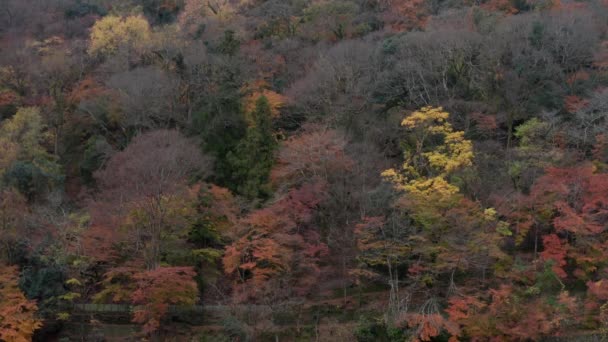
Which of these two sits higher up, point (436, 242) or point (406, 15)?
point (406, 15)

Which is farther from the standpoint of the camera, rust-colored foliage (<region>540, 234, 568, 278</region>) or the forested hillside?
the forested hillside

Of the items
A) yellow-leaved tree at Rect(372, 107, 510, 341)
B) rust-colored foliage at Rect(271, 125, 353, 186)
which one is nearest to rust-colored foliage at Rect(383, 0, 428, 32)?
rust-colored foliage at Rect(271, 125, 353, 186)

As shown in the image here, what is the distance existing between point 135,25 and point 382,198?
29540mm

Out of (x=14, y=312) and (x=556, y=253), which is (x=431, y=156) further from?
(x=14, y=312)

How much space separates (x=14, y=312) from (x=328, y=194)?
14.3 meters

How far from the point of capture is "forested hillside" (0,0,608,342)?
2572 cm

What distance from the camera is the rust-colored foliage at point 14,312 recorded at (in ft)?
82.8

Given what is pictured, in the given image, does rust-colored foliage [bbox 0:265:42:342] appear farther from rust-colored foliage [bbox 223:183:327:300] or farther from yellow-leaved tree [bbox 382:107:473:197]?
yellow-leaved tree [bbox 382:107:473:197]

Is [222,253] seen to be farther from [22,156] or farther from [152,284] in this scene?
[22,156]

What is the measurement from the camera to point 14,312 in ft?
84.1

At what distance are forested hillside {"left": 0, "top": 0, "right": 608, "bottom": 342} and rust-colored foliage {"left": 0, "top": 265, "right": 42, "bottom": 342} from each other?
0.38ft

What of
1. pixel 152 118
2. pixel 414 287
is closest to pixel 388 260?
pixel 414 287

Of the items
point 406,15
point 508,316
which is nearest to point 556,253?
point 508,316

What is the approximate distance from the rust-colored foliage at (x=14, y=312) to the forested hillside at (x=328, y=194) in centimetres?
11
